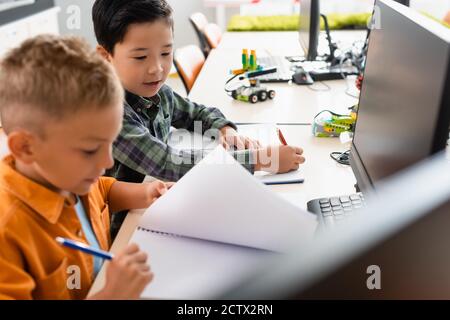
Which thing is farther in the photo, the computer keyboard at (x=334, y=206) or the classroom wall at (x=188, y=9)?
the classroom wall at (x=188, y=9)

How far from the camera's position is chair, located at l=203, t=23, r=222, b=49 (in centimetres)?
285

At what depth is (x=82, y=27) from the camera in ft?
12.0

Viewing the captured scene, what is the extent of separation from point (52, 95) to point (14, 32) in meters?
2.72

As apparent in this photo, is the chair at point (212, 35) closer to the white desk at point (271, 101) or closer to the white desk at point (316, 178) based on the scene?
the white desk at point (271, 101)

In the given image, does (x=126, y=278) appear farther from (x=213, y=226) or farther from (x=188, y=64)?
(x=188, y=64)

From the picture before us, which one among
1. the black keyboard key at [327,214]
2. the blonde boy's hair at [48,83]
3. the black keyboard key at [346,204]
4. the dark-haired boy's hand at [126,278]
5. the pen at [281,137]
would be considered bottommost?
the pen at [281,137]

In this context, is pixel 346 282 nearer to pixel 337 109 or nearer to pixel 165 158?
pixel 165 158

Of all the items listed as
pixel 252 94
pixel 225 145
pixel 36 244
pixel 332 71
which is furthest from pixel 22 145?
pixel 332 71

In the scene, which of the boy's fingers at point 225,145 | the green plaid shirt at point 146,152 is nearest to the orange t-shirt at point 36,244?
the green plaid shirt at point 146,152

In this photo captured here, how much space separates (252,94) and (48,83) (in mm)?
1073

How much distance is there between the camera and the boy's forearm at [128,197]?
0.97 metres

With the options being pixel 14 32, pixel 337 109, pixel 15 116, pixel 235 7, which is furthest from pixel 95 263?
pixel 235 7

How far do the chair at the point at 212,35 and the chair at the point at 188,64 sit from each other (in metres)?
0.49

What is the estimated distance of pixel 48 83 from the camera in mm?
653
